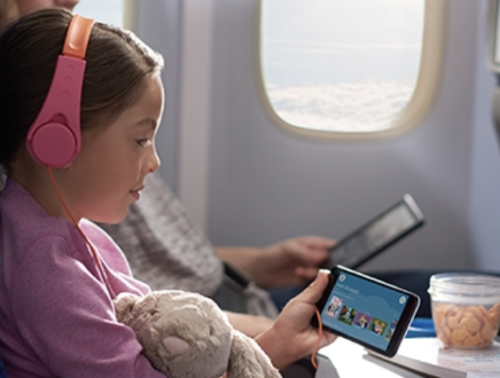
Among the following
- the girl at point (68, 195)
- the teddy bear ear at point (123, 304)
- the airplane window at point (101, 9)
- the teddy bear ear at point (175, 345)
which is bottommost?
the teddy bear ear at point (175, 345)

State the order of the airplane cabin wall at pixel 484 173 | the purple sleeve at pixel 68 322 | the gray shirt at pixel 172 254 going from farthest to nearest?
the airplane cabin wall at pixel 484 173 → the gray shirt at pixel 172 254 → the purple sleeve at pixel 68 322

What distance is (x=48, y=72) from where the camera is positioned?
75 centimetres

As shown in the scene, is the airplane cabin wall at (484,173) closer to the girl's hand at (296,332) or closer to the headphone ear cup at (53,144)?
the girl's hand at (296,332)

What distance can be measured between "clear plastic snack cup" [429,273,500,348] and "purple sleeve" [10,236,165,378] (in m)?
0.38

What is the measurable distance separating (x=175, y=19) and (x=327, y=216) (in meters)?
0.65

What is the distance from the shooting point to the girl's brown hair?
0.76 meters

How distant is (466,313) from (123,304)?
1.37 feet

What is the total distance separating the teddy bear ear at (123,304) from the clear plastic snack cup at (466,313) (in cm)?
38

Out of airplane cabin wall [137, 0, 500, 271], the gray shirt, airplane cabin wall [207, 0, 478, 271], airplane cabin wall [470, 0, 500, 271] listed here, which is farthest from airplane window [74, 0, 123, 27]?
airplane cabin wall [470, 0, 500, 271]

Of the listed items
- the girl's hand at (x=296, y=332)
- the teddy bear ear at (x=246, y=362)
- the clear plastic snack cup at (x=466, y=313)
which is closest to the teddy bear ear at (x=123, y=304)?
the teddy bear ear at (x=246, y=362)

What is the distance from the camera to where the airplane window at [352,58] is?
1.76m

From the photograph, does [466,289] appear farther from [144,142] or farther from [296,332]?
[144,142]

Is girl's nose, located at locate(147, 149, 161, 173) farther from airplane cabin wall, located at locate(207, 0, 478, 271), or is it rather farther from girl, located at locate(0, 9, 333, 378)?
airplane cabin wall, located at locate(207, 0, 478, 271)

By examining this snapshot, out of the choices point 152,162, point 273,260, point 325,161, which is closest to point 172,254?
point 273,260
